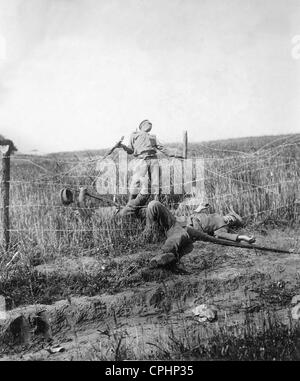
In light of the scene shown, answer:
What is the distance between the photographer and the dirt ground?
4324mm

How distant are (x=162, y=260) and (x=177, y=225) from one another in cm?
64

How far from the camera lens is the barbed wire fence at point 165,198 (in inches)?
240

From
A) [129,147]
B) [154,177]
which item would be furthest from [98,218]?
[129,147]

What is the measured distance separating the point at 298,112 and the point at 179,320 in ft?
9.67

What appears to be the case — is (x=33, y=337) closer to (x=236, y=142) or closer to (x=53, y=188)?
(x=53, y=188)

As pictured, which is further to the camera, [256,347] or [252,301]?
[252,301]

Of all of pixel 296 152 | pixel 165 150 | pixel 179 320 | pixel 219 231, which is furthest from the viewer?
pixel 296 152

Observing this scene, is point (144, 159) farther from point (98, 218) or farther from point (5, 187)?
point (5, 187)

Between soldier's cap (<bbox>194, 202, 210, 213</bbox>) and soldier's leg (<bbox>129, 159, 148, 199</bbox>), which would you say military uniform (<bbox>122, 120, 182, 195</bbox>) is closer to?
soldier's leg (<bbox>129, 159, 148, 199</bbox>)

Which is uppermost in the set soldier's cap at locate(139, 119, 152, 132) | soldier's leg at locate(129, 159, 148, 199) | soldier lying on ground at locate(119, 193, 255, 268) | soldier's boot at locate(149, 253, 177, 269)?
soldier's cap at locate(139, 119, 152, 132)

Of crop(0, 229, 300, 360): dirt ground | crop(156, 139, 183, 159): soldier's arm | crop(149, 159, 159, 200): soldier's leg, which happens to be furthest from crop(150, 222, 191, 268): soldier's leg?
crop(156, 139, 183, 159): soldier's arm

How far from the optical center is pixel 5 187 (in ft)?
20.2

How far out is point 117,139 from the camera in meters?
6.26
